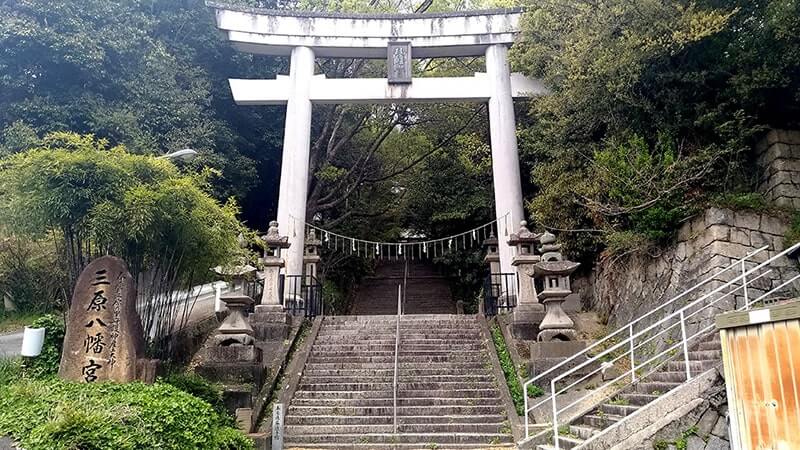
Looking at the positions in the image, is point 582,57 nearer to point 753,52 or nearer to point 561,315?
point 753,52

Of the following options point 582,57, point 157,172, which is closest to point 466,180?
point 582,57

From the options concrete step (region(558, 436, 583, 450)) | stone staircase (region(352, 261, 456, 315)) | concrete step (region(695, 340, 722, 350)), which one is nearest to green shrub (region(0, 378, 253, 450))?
concrete step (region(558, 436, 583, 450))

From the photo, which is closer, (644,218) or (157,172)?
(157,172)

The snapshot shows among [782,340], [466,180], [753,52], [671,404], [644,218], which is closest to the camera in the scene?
[782,340]

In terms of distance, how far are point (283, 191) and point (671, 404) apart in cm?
956

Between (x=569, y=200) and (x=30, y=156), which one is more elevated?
(x=569, y=200)

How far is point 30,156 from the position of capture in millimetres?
7020

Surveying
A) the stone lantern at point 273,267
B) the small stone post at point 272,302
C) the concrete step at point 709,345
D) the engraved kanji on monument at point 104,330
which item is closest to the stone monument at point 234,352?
the small stone post at point 272,302

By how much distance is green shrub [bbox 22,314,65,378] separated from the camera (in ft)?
24.6

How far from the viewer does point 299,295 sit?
1273 centimetres

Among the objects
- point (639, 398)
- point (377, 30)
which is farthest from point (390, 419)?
point (377, 30)

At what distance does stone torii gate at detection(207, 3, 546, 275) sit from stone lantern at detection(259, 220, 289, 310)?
2305 millimetres

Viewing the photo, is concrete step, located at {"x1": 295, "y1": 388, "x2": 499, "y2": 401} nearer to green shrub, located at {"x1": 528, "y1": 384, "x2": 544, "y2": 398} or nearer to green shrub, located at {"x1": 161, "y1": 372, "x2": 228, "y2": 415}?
green shrub, located at {"x1": 528, "y1": 384, "x2": 544, "y2": 398}

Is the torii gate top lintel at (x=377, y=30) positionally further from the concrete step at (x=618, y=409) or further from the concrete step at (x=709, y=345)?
the concrete step at (x=618, y=409)
